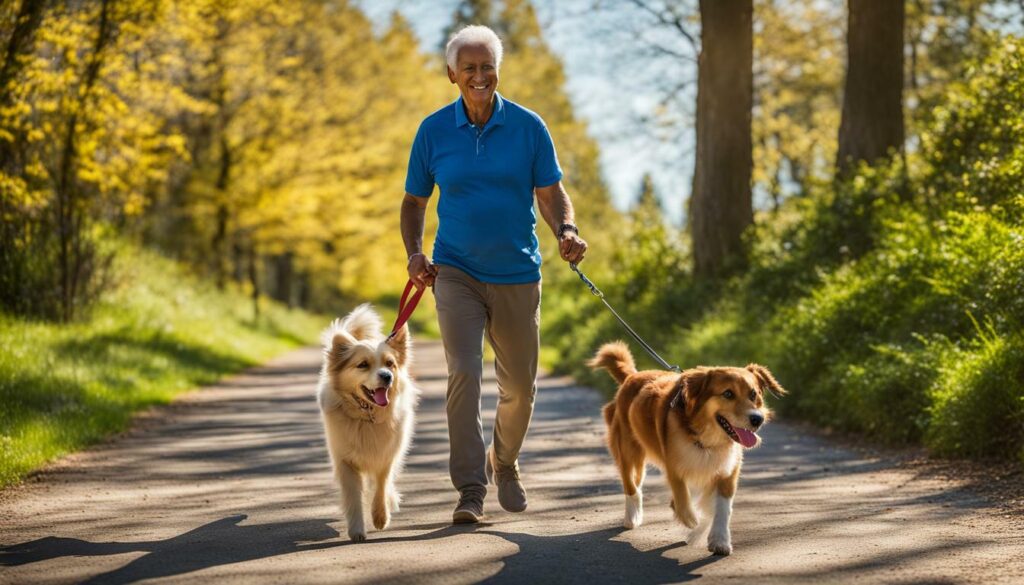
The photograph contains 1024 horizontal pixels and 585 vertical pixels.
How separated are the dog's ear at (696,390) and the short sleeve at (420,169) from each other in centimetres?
191

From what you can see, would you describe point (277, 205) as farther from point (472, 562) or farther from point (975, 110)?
point (472, 562)

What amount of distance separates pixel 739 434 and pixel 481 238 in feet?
5.73

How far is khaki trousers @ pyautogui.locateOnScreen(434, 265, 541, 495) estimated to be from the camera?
659 cm

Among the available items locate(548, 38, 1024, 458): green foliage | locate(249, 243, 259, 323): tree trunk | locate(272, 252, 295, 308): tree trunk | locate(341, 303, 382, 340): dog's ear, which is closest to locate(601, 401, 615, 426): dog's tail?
locate(341, 303, 382, 340): dog's ear

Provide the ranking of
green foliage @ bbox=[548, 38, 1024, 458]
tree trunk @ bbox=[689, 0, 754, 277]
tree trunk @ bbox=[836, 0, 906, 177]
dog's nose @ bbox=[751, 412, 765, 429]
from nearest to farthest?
1. dog's nose @ bbox=[751, 412, 765, 429]
2. green foliage @ bbox=[548, 38, 1024, 458]
3. tree trunk @ bbox=[836, 0, 906, 177]
4. tree trunk @ bbox=[689, 0, 754, 277]

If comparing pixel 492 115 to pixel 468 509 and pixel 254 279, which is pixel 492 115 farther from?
pixel 254 279

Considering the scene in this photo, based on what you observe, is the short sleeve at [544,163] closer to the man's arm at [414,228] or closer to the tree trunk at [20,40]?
the man's arm at [414,228]

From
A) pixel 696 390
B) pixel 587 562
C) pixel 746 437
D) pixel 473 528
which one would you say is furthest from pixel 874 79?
pixel 587 562

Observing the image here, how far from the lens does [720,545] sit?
5.76 meters

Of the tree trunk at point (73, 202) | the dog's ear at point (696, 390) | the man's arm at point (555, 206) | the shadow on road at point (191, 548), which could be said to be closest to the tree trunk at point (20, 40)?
the tree trunk at point (73, 202)

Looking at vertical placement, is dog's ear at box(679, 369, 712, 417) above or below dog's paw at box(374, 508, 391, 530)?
above

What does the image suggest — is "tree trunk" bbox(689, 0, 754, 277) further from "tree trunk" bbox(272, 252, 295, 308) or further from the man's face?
"tree trunk" bbox(272, 252, 295, 308)

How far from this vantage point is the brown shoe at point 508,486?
682 cm

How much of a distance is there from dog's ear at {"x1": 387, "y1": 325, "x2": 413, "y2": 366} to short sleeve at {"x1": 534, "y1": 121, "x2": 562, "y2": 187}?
1152 mm
